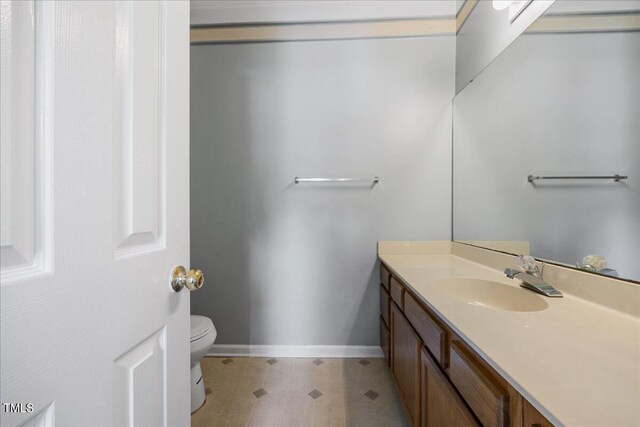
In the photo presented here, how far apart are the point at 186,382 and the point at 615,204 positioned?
1.40m

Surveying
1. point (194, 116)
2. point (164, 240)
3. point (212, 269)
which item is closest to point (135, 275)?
point (164, 240)

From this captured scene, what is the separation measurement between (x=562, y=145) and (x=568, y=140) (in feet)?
0.10

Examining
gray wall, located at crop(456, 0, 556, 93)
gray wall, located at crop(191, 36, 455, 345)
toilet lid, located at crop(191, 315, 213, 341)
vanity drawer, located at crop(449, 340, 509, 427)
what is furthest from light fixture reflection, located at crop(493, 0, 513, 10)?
toilet lid, located at crop(191, 315, 213, 341)

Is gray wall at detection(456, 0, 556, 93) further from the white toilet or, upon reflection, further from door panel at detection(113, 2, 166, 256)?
Answer: the white toilet

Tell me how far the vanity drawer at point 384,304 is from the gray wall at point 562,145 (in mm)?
660

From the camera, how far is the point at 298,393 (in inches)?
59.2

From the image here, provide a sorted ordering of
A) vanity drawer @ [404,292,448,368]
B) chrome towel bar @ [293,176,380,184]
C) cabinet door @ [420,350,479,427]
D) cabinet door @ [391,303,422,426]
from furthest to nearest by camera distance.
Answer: chrome towel bar @ [293,176,380,184] → cabinet door @ [391,303,422,426] → vanity drawer @ [404,292,448,368] → cabinet door @ [420,350,479,427]

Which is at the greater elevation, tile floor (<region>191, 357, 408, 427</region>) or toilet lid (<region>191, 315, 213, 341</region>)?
toilet lid (<region>191, 315, 213, 341</region>)

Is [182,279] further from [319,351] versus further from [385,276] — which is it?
[319,351]

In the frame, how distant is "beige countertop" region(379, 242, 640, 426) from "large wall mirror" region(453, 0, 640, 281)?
0.20 metres

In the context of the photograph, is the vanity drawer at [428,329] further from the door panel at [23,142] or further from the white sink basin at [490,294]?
the door panel at [23,142]

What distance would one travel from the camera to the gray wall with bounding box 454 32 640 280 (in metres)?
0.80

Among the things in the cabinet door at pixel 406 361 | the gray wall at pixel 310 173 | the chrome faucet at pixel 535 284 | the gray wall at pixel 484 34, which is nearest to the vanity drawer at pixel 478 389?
the cabinet door at pixel 406 361

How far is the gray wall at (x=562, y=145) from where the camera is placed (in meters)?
0.80
